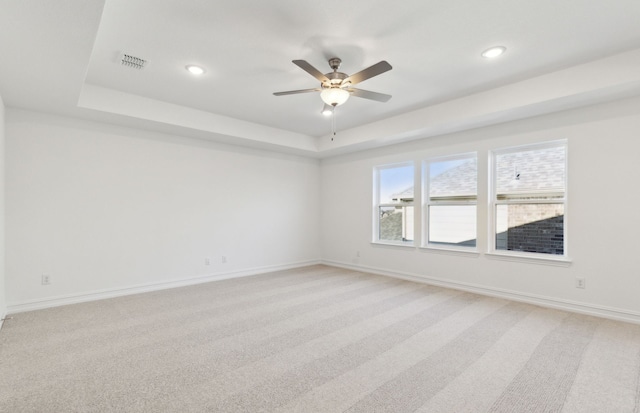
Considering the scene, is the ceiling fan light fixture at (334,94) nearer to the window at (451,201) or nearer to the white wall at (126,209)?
the window at (451,201)

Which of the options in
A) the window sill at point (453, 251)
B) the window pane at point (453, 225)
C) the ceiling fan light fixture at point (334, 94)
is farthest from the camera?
the window pane at point (453, 225)

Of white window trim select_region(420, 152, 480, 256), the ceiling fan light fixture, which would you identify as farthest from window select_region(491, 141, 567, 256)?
the ceiling fan light fixture

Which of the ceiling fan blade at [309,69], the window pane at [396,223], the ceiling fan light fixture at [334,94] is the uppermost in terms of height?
the ceiling fan blade at [309,69]

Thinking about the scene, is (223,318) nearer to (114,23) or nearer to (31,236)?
(31,236)

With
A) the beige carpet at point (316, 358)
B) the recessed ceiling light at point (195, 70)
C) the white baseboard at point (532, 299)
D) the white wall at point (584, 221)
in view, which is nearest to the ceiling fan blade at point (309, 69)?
the recessed ceiling light at point (195, 70)

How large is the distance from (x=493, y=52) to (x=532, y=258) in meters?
2.70

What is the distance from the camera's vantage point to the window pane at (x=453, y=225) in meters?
4.77

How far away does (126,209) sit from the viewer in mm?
4500

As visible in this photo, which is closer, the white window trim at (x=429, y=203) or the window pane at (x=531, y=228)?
the window pane at (x=531, y=228)

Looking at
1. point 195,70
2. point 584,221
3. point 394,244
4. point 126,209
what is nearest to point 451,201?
point 394,244

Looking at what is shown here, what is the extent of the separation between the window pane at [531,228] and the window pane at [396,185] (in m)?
1.55

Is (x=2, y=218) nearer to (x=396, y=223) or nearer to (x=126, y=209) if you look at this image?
(x=126, y=209)

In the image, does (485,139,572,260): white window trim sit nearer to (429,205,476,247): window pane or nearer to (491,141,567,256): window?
(491,141,567,256): window

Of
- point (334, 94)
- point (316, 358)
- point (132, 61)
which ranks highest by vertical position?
point (132, 61)
